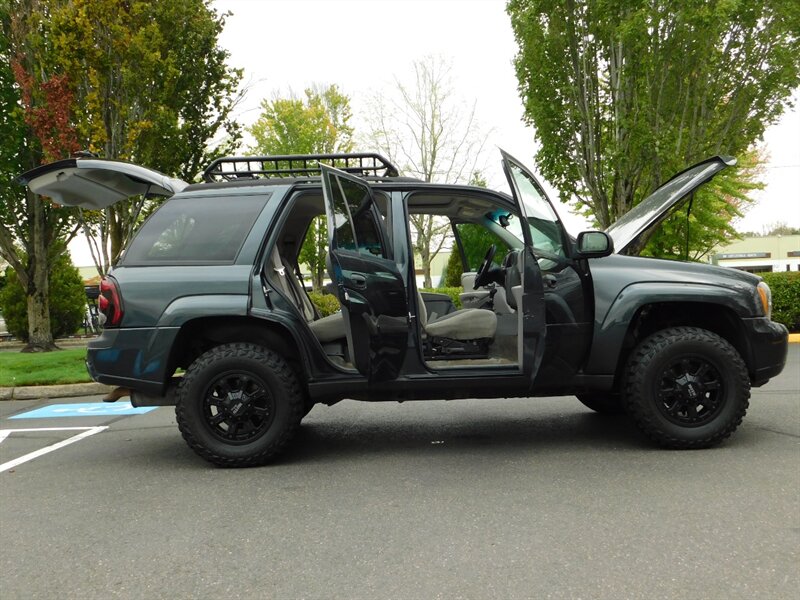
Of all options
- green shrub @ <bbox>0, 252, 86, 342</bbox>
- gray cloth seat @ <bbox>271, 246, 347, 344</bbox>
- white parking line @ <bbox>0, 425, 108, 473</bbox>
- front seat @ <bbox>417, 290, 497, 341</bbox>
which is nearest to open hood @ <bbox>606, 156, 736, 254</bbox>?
front seat @ <bbox>417, 290, 497, 341</bbox>

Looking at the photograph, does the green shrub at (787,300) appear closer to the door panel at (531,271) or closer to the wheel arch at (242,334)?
the door panel at (531,271)

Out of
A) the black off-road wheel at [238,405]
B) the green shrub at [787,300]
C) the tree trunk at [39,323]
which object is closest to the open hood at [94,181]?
the black off-road wheel at [238,405]

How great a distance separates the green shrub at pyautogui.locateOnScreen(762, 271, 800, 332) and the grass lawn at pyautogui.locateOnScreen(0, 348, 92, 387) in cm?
1221

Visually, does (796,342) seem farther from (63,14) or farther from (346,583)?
(63,14)

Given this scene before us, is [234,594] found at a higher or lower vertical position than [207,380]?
lower

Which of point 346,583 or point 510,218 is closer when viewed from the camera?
point 346,583

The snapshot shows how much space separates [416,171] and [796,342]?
21.2 meters

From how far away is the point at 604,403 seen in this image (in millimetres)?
5680

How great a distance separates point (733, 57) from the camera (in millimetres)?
11773

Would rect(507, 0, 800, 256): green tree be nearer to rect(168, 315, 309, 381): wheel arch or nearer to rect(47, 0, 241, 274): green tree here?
rect(47, 0, 241, 274): green tree

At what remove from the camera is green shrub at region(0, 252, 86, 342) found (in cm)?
1792

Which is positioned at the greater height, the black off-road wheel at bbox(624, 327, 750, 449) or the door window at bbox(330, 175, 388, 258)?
the door window at bbox(330, 175, 388, 258)

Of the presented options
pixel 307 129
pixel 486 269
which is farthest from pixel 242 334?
pixel 307 129

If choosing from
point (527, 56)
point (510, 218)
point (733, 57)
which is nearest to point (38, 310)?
point (527, 56)
